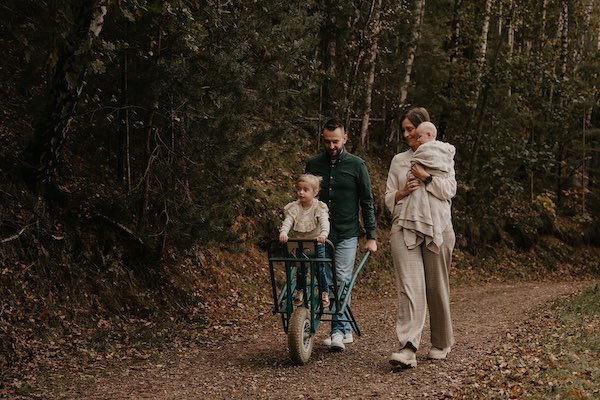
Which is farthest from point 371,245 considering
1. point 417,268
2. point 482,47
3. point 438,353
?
point 482,47

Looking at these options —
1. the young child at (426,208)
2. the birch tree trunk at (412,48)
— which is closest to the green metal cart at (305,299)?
the young child at (426,208)

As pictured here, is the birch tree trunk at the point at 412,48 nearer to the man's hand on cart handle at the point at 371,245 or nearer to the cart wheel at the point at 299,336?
the man's hand on cart handle at the point at 371,245

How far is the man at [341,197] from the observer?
25.1 ft

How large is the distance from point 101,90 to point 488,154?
1526 centimetres

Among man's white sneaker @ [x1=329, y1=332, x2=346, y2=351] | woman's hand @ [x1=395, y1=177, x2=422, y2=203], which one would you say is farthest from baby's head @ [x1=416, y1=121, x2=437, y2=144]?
man's white sneaker @ [x1=329, y1=332, x2=346, y2=351]

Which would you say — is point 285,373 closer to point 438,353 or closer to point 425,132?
point 438,353

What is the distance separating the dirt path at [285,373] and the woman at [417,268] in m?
0.26

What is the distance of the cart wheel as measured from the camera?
6.82 m

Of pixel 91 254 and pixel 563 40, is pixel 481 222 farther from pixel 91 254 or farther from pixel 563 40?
pixel 91 254

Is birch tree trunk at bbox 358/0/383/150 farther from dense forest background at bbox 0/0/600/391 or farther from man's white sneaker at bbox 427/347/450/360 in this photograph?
man's white sneaker at bbox 427/347/450/360

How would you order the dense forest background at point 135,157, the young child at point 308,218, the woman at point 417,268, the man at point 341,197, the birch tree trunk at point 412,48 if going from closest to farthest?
the woman at point 417,268, the young child at point 308,218, the man at point 341,197, the dense forest background at point 135,157, the birch tree trunk at point 412,48

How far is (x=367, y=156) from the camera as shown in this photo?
20.7 metres

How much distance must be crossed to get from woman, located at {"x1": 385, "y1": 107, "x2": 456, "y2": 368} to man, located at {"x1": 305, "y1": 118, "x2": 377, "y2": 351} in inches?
31.5

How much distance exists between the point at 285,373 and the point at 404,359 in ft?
3.86
